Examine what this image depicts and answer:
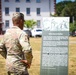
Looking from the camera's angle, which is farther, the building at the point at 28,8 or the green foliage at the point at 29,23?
the building at the point at 28,8

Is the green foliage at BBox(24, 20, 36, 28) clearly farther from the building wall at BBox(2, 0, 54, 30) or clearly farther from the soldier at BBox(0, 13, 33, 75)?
the soldier at BBox(0, 13, 33, 75)

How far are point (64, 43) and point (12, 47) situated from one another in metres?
5.58

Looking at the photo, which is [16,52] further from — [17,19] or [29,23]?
[29,23]

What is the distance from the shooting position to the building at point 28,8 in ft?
→ 243

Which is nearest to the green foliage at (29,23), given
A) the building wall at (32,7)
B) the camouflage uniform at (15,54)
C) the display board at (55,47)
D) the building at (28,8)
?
the building at (28,8)

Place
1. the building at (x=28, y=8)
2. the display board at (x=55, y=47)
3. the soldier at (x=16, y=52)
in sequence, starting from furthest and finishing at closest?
the building at (x=28, y=8) < the display board at (x=55, y=47) < the soldier at (x=16, y=52)

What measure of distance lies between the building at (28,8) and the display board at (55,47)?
61.8 meters

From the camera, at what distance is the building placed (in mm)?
74125

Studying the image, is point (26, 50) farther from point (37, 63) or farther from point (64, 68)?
point (37, 63)

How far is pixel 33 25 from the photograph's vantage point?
229 ft

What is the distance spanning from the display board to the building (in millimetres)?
61804

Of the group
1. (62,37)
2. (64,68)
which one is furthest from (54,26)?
(64,68)

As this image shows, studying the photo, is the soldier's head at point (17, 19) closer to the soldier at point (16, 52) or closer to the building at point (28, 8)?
the soldier at point (16, 52)

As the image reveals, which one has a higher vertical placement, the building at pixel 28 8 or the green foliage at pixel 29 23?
the building at pixel 28 8
